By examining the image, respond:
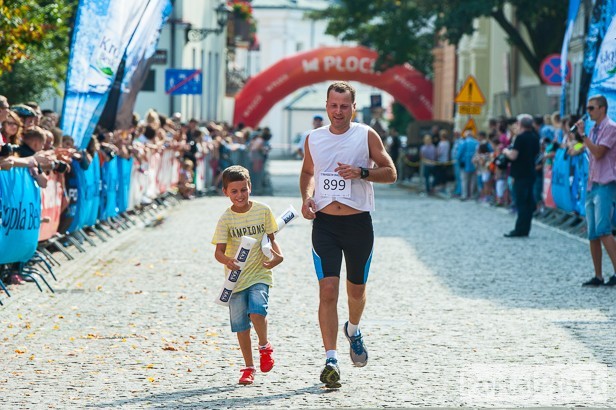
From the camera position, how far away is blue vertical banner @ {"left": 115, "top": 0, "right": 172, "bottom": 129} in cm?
1994

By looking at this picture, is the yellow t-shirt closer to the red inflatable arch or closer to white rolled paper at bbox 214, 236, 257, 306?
white rolled paper at bbox 214, 236, 257, 306

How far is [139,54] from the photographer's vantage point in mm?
20375

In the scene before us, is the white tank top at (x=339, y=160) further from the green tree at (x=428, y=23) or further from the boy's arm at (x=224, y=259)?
the green tree at (x=428, y=23)

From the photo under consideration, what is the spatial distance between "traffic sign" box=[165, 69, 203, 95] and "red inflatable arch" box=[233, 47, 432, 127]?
2147cm

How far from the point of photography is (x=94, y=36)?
18.1 m

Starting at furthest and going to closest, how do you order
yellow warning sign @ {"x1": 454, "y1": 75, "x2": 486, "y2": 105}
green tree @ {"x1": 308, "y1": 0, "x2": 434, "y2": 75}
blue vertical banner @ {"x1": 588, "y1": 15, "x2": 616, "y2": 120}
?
green tree @ {"x1": 308, "y1": 0, "x2": 434, "y2": 75} < yellow warning sign @ {"x1": 454, "y1": 75, "x2": 486, "y2": 105} < blue vertical banner @ {"x1": 588, "y1": 15, "x2": 616, "y2": 120}

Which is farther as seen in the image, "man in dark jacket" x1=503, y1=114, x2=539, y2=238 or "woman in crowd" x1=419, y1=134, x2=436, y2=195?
"woman in crowd" x1=419, y1=134, x2=436, y2=195

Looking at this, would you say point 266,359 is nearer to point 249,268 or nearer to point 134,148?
point 249,268

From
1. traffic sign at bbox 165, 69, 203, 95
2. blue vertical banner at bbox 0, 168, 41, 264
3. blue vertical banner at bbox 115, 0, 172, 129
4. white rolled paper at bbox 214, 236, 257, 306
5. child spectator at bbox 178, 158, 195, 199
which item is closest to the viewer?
white rolled paper at bbox 214, 236, 257, 306

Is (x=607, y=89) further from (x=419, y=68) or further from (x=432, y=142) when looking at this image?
(x=419, y=68)

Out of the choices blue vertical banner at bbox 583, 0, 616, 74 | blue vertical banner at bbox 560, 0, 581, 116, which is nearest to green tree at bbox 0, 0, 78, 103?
blue vertical banner at bbox 583, 0, 616, 74

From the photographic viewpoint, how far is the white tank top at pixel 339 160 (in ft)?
29.2

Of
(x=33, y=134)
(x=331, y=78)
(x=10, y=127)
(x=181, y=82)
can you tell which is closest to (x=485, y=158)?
(x=181, y=82)

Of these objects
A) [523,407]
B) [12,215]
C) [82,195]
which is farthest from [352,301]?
[82,195]
